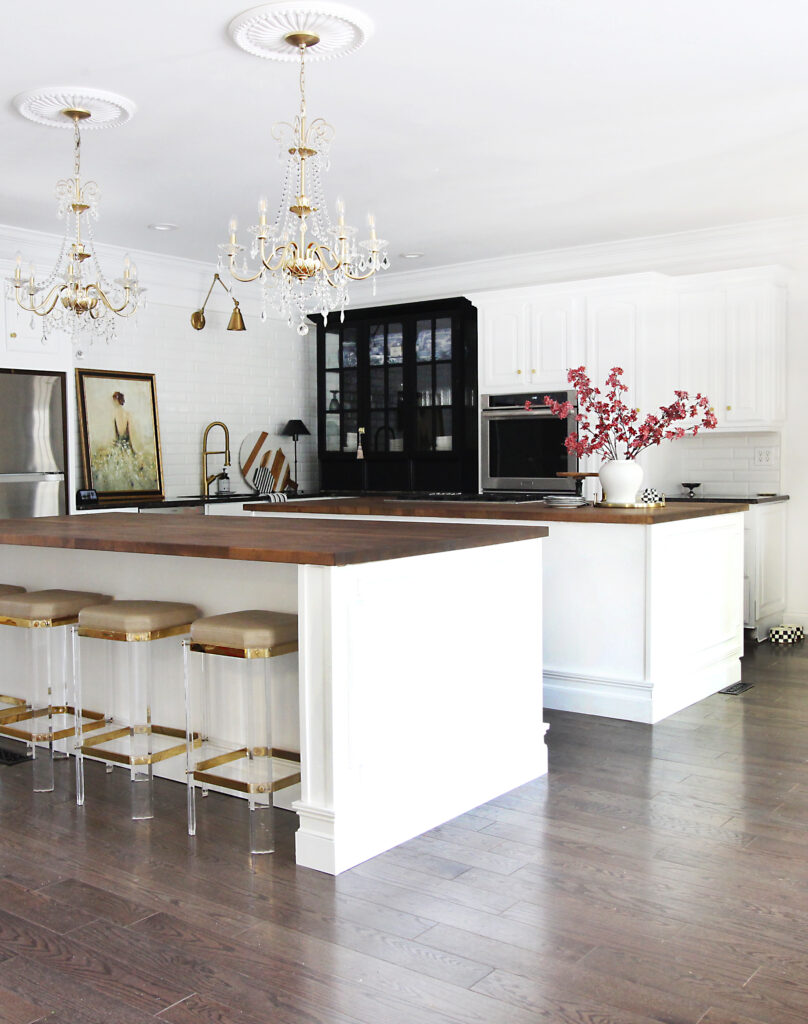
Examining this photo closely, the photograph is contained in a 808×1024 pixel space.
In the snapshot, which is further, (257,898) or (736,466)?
(736,466)

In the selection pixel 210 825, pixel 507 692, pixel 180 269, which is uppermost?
pixel 180 269

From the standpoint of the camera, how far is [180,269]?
7660mm

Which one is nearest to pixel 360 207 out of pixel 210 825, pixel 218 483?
pixel 218 483

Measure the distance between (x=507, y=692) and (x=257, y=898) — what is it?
121 cm

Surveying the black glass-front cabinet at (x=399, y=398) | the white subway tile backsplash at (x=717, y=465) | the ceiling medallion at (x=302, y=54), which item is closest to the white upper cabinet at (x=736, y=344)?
the white subway tile backsplash at (x=717, y=465)

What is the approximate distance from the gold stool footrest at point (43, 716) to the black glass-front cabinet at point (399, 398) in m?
4.31

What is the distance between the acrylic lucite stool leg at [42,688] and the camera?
3757 mm

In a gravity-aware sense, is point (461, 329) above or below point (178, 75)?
below

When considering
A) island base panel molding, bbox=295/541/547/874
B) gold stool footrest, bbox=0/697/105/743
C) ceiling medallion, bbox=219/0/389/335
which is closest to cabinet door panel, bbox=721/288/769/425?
ceiling medallion, bbox=219/0/389/335

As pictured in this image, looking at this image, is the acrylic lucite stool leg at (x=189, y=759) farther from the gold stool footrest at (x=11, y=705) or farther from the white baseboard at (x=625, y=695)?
the white baseboard at (x=625, y=695)

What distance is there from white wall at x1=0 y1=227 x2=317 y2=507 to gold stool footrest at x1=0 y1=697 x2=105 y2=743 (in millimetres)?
2924

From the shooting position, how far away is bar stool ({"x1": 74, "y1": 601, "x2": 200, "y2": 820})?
3.32 m

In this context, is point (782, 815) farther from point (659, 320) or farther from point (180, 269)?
point (180, 269)

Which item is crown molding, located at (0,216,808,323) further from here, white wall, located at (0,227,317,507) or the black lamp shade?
the black lamp shade
